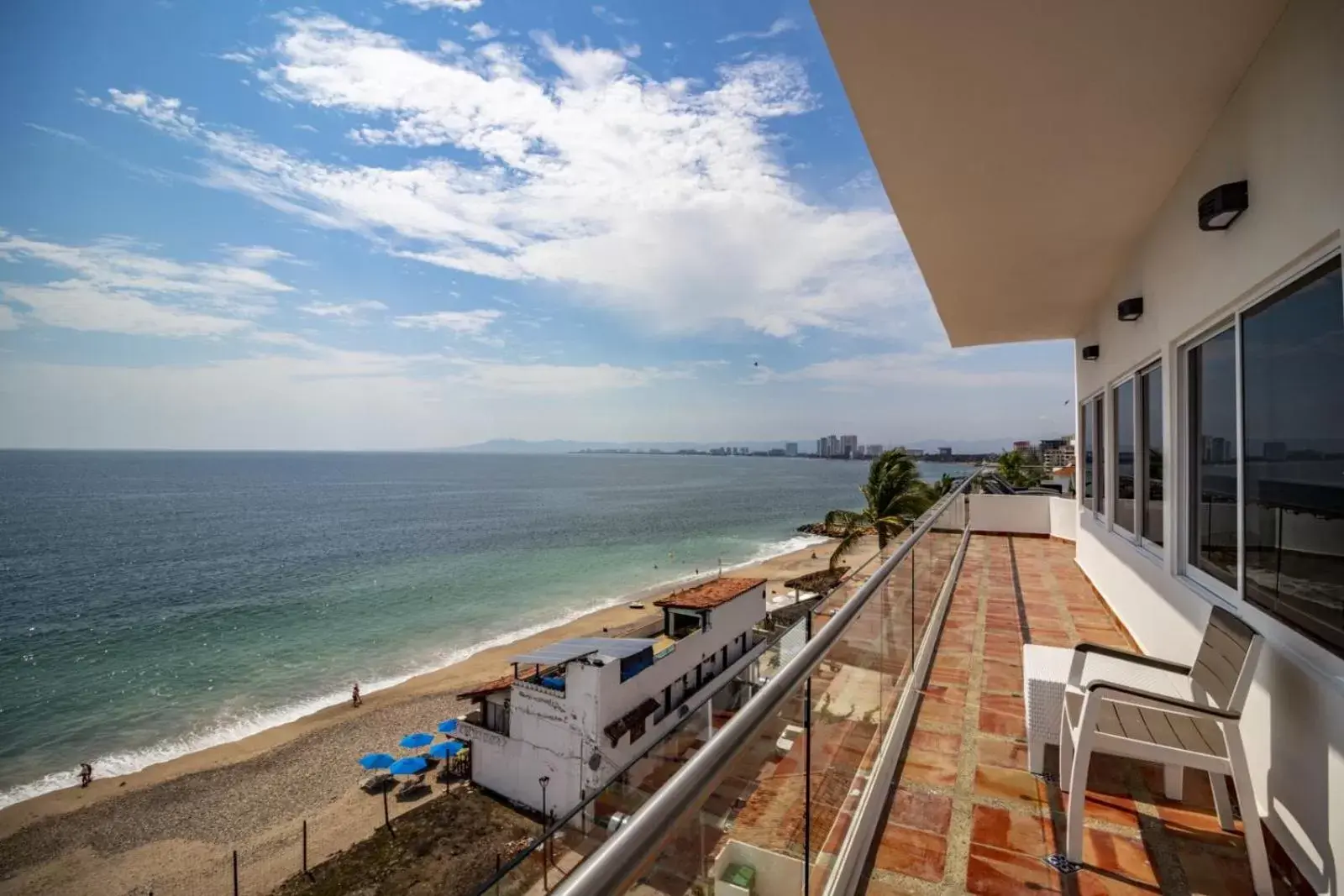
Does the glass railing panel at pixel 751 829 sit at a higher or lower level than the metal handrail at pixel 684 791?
lower

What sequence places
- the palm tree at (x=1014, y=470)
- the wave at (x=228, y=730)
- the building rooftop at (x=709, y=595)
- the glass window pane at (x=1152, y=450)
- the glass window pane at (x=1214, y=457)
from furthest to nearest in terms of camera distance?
1. the palm tree at (x=1014, y=470)
2. the building rooftop at (x=709, y=595)
3. the wave at (x=228, y=730)
4. the glass window pane at (x=1152, y=450)
5. the glass window pane at (x=1214, y=457)

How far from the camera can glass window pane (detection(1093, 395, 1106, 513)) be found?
6590 mm

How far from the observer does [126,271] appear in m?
78.4

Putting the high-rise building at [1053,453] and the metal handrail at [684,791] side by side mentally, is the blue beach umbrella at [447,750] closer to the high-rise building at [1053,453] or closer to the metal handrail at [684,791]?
the metal handrail at [684,791]

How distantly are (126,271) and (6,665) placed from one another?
251 feet

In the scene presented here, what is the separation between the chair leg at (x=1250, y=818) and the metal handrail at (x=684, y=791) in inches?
61.5

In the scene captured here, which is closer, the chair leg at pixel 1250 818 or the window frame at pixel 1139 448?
the chair leg at pixel 1250 818

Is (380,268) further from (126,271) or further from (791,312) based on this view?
(126,271)

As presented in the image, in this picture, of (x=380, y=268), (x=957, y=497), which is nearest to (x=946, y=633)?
(x=957, y=497)

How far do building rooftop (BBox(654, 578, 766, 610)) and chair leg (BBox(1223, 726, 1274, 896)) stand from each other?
623 inches

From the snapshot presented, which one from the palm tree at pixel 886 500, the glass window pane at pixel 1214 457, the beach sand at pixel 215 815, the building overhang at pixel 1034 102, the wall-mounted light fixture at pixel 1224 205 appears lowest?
the beach sand at pixel 215 815

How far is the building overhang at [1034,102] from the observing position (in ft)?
7.21

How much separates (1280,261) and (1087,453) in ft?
21.1

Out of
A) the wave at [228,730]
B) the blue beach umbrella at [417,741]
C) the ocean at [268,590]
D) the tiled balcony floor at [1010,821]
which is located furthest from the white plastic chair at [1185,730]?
the ocean at [268,590]
